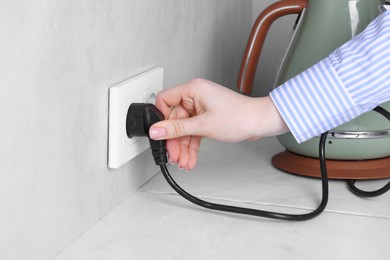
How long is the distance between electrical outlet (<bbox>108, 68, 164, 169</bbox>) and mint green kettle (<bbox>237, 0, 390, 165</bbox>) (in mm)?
213

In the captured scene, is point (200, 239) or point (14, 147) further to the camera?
point (200, 239)

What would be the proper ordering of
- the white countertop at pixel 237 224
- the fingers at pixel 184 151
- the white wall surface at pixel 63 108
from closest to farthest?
1. the white wall surface at pixel 63 108
2. the white countertop at pixel 237 224
3. the fingers at pixel 184 151

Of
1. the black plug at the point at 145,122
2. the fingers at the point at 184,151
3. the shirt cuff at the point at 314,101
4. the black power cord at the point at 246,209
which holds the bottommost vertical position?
the black power cord at the point at 246,209

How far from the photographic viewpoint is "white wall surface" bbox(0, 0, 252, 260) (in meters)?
0.56

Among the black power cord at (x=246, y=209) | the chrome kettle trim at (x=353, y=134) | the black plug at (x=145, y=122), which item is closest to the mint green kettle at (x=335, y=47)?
the chrome kettle trim at (x=353, y=134)

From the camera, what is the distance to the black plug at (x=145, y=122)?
777mm

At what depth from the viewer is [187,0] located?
3.27 feet

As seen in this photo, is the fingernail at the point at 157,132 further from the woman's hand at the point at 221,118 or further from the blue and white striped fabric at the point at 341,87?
the blue and white striped fabric at the point at 341,87

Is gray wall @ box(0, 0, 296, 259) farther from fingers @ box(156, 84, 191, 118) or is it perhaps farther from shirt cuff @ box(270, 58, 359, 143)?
shirt cuff @ box(270, 58, 359, 143)

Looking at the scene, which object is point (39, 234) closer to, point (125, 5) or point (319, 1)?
point (125, 5)

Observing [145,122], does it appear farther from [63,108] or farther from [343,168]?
[343,168]

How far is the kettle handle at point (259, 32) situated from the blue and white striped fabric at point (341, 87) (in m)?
0.24

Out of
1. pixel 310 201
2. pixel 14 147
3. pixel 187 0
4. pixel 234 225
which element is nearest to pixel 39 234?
pixel 14 147

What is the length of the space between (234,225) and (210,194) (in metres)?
0.10
